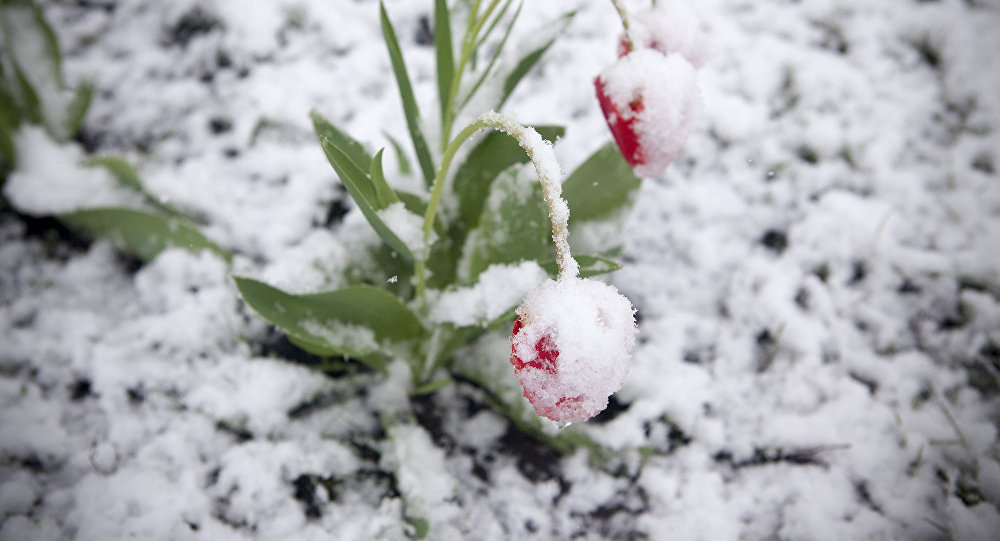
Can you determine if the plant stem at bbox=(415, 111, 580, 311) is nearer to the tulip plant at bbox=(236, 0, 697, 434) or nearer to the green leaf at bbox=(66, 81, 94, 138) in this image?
the tulip plant at bbox=(236, 0, 697, 434)

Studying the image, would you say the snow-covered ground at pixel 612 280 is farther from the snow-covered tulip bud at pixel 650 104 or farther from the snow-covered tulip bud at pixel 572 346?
the snow-covered tulip bud at pixel 572 346

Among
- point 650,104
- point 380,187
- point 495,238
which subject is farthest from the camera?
point 495,238

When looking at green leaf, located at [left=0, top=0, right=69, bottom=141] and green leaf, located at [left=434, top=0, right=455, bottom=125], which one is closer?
green leaf, located at [left=434, top=0, right=455, bottom=125]

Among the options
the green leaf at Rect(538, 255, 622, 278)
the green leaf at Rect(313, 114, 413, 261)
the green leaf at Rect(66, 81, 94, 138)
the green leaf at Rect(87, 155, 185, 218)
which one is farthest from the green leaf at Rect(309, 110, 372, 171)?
the green leaf at Rect(66, 81, 94, 138)

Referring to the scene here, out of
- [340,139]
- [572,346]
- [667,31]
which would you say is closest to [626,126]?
[667,31]

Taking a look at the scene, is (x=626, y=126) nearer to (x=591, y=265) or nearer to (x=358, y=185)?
(x=591, y=265)

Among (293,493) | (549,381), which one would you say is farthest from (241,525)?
(549,381)

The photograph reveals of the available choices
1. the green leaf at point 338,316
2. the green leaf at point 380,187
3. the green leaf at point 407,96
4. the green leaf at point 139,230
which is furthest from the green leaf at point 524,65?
the green leaf at point 139,230
